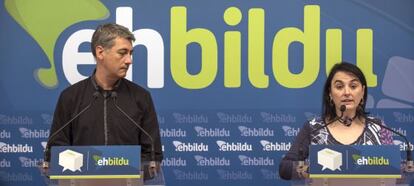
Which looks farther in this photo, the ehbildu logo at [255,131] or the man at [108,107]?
the ehbildu logo at [255,131]

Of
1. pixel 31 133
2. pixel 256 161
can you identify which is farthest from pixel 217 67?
pixel 31 133

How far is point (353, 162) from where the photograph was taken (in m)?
2.55

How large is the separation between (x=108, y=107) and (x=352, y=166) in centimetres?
113

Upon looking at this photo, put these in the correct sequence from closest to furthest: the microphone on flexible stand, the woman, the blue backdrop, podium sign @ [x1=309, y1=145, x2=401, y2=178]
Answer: podium sign @ [x1=309, y1=145, x2=401, y2=178], the microphone on flexible stand, the woman, the blue backdrop

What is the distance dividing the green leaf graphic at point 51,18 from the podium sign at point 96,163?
1.94m

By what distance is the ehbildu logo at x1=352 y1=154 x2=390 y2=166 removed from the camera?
Answer: 2551 mm

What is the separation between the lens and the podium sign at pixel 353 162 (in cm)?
254

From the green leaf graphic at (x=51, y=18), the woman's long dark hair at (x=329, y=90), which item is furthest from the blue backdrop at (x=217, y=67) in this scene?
the woman's long dark hair at (x=329, y=90)

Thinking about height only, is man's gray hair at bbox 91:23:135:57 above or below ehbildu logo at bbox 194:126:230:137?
above

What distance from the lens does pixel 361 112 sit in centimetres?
309

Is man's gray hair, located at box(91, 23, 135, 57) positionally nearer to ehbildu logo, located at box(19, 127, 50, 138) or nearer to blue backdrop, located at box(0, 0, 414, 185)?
blue backdrop, located at box(0, 0, 414, 185)

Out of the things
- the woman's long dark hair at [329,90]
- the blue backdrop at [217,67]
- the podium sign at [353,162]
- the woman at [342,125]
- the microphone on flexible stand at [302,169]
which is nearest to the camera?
the podium sign at [353,162]

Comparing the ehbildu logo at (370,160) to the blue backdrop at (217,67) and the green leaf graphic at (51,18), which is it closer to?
the blue backdrop at (217,67)

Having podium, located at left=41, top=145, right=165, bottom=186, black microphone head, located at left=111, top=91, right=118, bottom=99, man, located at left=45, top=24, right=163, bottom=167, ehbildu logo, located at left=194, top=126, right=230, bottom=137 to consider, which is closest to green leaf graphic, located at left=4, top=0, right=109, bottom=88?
ehbildu logo, located at left=194, top=126, right=230, bottom=137
